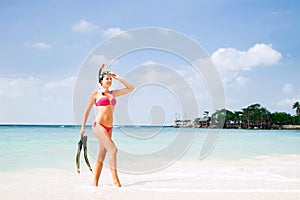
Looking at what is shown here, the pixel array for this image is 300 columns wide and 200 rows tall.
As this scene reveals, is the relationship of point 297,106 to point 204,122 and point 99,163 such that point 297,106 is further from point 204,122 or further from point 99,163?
point 99,163

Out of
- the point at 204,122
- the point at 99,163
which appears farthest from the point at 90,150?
the point at 204,122

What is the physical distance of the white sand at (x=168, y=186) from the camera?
446cm

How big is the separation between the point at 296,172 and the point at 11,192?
245 inches

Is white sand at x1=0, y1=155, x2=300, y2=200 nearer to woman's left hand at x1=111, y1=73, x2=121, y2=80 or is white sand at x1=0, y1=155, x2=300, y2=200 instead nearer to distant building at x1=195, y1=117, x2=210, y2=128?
woman's left hand at x1=111, y1=73, x2=121, y2=80

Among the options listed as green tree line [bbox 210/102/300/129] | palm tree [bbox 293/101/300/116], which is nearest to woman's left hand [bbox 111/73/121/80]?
green tree line [bbox 210/102/300/129]

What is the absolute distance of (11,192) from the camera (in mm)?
4703

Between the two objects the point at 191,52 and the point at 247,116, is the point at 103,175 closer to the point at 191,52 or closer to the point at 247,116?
the point at 191,52

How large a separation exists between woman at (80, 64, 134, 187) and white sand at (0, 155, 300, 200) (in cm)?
44

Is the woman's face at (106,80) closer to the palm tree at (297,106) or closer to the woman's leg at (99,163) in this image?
the woman's leg at (99,163)

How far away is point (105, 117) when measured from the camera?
→ 191 inches

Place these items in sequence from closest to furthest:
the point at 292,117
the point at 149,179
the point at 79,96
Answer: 1. the point at 149,179
2. the point at 79,96
3. the point at 292,117

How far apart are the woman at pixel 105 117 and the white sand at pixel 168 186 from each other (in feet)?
1.46

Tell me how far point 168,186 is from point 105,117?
1.67 metres

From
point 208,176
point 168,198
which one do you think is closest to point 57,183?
point 168,198
